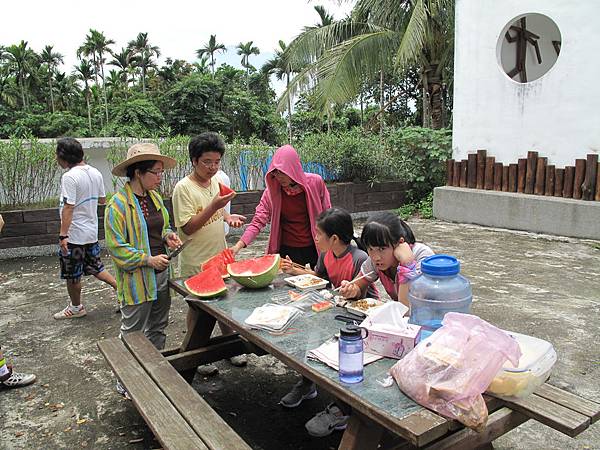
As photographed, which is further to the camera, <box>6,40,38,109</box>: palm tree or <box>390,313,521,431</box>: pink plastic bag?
<box>6,40,38,109</box>: palm tree

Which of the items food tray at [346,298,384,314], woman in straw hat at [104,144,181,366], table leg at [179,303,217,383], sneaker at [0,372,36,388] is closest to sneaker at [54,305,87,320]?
sneaker at [0,372,36,388]

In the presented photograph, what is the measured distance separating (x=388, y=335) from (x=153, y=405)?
1.21 meters

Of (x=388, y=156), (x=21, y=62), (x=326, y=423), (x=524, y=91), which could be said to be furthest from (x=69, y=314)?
(x=21, y=62)

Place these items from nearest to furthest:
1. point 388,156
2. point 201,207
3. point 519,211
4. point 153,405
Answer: point 153,405
point 201,207
point 519,211
point 388,156

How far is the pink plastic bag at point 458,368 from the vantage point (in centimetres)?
179

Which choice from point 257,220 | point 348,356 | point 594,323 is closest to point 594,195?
point 594,323

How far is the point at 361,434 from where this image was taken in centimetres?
207

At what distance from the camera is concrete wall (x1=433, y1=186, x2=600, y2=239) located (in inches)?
316

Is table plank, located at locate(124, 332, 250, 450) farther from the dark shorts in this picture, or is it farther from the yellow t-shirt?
the dark shorts

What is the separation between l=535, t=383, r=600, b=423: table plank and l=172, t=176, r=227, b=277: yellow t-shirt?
2.44 metres

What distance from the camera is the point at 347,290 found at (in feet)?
9.87

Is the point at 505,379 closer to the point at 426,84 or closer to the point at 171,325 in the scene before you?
the point at 171,325

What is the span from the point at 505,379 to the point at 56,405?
9.65 feet

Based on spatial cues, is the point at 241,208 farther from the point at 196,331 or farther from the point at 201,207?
the point at 196,331
